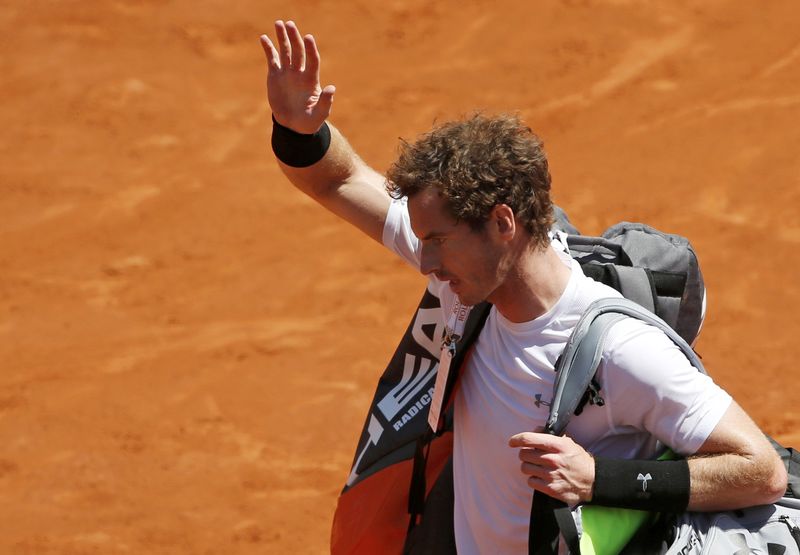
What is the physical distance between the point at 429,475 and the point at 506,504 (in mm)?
405

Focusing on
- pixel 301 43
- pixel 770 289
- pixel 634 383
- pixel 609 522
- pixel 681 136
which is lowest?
pixel 609 522

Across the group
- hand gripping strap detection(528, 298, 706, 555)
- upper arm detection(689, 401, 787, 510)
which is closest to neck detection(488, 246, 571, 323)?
hand gripping strap detection(528, 298, 706, 555)

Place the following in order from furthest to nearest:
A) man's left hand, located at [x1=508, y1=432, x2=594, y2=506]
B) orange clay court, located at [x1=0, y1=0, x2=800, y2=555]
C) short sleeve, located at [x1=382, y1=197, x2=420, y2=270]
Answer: orange clay court, located at [x1=0, y1=0, x2=800, y2=555] → short sleeve, located at [x1=382, y1=197, x2=420, y2=270] → man's left hand, located at [x1=508, y1=432, x2=594, y2=506]

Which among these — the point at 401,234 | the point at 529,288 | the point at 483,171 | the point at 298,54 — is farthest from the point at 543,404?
the point at 298,54

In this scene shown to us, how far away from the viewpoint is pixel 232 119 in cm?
890

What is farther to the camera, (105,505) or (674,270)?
(105,505)

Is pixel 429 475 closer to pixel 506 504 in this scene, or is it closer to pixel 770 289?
pixel 506 504

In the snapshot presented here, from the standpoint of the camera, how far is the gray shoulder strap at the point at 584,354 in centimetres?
257

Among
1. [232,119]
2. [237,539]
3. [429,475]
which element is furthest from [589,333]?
[232,119]

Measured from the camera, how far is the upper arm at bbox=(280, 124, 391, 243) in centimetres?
340

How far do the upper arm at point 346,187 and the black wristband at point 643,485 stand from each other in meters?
1.15

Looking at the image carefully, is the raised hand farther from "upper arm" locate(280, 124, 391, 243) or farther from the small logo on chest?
the small logo on chest

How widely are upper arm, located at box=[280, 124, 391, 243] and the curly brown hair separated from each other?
0.51m

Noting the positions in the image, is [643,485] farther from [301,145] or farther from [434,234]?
[301,145]
